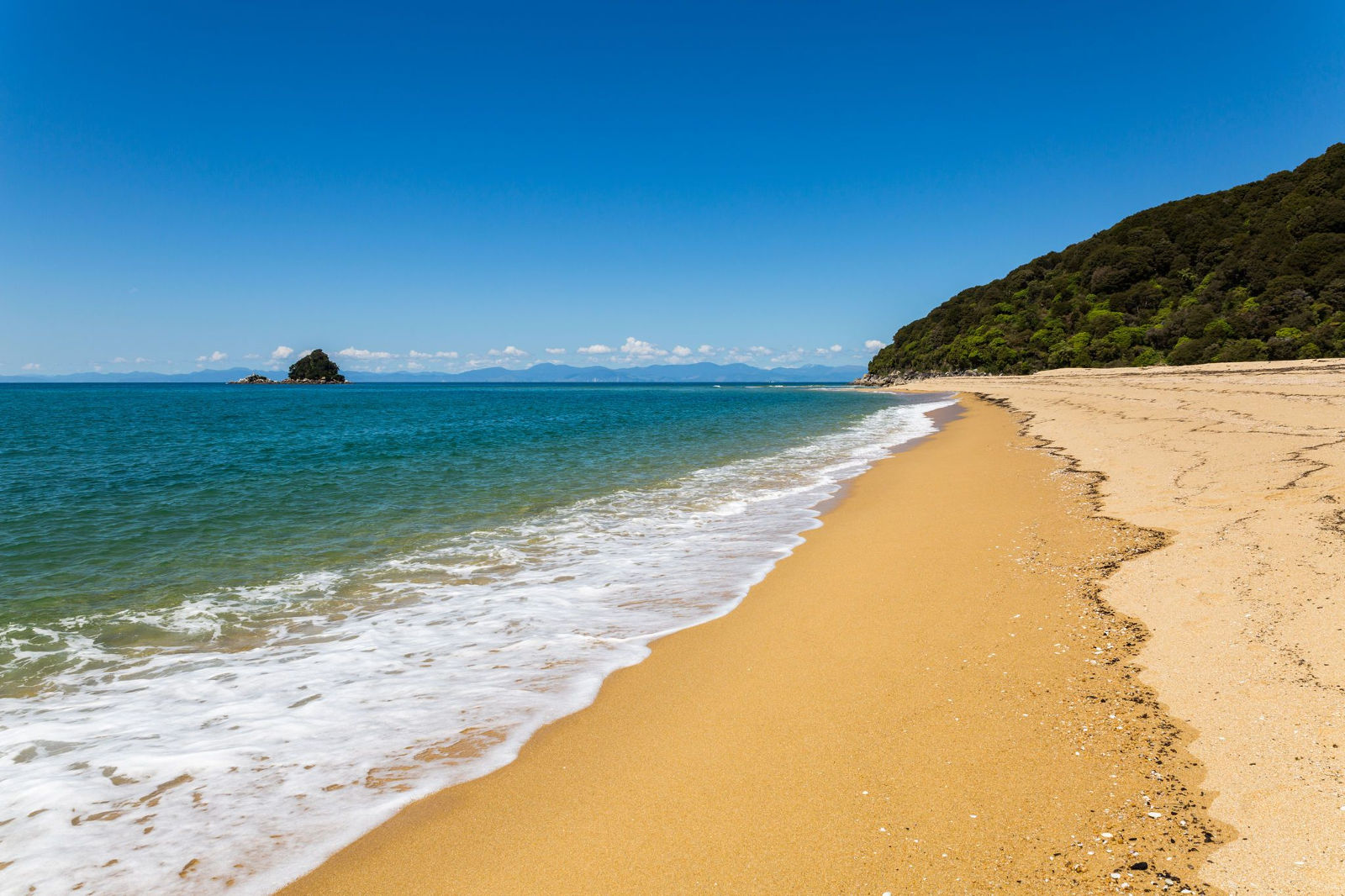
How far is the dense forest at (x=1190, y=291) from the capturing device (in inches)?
1837

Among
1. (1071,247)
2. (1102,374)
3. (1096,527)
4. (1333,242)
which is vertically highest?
(1071,247)

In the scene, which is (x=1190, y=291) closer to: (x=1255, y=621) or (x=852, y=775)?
(x=1255, y=621)

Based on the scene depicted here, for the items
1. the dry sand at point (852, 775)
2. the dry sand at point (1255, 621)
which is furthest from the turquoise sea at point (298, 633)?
the dry sand at point (1255, 621)

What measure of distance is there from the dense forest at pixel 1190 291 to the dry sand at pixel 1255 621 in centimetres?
4585

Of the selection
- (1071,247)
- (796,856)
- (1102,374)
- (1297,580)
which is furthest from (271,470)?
(1071,247)

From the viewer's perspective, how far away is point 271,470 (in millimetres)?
18188

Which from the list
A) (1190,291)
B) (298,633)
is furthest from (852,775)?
(1190,291)

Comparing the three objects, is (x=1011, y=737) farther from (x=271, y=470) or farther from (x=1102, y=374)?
(x=1102, y=374)

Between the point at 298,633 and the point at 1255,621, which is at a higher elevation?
the point at 1255,621

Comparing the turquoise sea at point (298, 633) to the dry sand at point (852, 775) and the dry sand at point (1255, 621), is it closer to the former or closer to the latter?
the dry sand at point (852, 775)

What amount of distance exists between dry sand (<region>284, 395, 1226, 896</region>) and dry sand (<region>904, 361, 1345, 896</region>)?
0.15m

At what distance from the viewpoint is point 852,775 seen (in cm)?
341

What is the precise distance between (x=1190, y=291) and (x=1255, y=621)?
8348 centimetres

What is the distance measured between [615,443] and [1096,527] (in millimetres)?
19431
